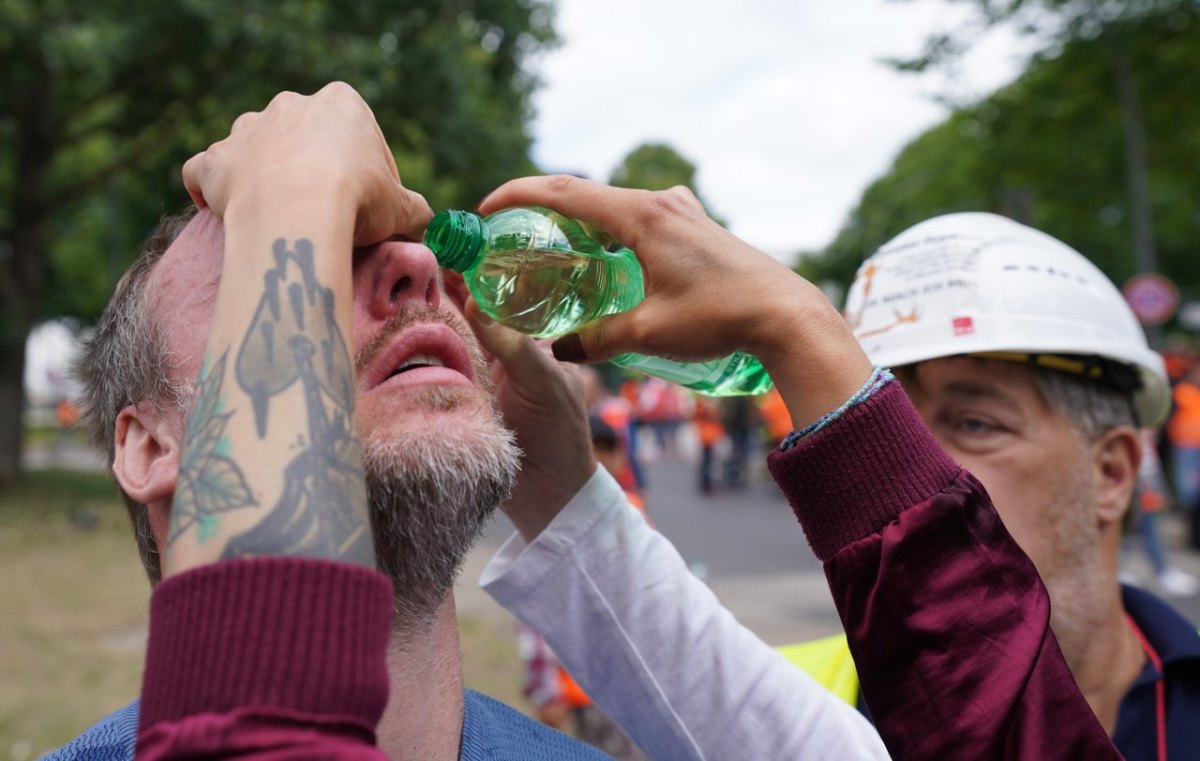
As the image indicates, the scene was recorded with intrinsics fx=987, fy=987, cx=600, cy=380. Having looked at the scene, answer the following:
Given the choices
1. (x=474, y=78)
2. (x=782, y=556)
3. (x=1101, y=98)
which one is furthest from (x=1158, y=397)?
(x=474, y=78)

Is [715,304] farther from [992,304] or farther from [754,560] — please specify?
[754,560]

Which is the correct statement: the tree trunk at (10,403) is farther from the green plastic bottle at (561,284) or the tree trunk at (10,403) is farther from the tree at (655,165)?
the tree at (655,165)

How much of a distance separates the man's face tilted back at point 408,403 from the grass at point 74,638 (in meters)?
1.47

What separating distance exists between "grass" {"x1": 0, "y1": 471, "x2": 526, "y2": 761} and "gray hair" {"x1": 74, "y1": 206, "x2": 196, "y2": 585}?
108cm

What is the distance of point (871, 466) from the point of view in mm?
1212

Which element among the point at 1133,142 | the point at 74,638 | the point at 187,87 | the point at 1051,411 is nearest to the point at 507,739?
the point at 1051,411

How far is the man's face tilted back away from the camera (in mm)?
1404

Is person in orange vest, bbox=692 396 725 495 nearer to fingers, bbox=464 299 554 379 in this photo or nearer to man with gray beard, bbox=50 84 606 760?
fingers, bbox=464 299 554 379

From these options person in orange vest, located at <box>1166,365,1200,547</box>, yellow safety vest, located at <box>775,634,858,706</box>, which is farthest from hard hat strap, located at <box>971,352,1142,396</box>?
person in orange vest, located at <box>1166,365,1200,547</box>

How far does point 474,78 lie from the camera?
15875 mm

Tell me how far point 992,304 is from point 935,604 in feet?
3.80

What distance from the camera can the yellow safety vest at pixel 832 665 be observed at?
2.18 meters

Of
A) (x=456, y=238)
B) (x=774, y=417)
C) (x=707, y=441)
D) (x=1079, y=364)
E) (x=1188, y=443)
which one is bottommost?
(x=707, y=441)

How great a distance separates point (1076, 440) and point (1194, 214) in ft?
70.9
